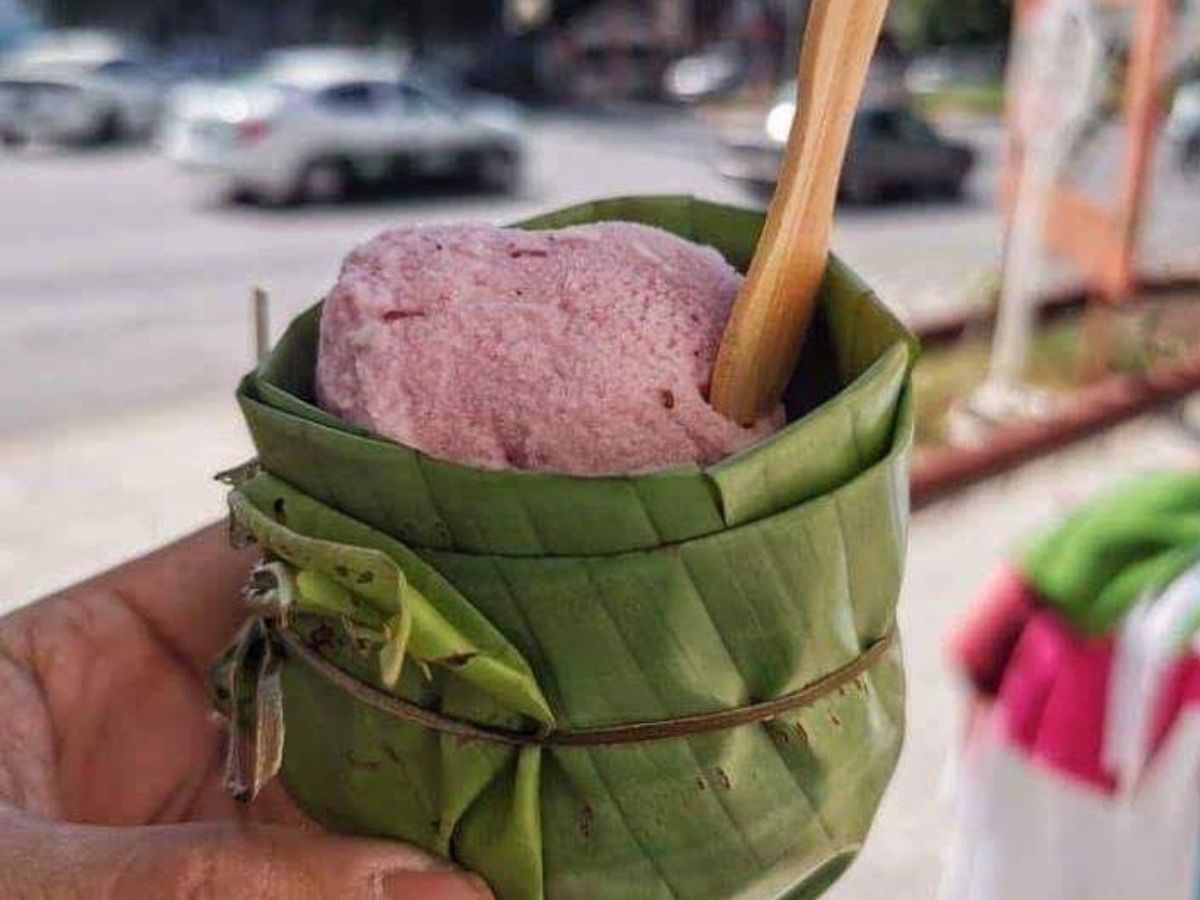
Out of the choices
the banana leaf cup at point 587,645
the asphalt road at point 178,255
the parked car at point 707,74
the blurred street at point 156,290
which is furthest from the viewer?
the parked car at point 707,74

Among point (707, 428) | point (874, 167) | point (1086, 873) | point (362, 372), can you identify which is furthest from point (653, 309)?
point (874, 167)

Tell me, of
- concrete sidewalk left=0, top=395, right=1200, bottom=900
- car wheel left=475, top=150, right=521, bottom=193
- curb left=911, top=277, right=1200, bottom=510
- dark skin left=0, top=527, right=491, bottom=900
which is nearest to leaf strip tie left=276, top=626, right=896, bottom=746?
dark skin left=0, top=527, right=491, bottom=900

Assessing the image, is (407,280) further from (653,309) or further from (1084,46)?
(1084,46)

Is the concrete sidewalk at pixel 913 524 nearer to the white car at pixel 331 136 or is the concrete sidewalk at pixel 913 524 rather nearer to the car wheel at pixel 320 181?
the white car at pixel 331 136

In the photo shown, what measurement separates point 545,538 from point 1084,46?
17.9 feet

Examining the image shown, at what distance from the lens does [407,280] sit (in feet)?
3.53

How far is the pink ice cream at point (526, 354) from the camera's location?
104 cm

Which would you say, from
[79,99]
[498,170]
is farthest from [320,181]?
[79,99]

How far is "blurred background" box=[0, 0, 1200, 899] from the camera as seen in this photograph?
521 centimetres

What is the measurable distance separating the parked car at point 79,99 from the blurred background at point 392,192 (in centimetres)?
3

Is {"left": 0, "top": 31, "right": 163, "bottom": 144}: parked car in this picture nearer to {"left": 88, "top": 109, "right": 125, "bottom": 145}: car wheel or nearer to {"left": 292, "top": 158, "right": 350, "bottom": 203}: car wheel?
{"left": 88, "top": 109, "right": 125, "bottom": 145}: car wheel

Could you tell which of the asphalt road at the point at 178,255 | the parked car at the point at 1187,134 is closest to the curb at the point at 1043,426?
the asphalt road at the point at 178,255

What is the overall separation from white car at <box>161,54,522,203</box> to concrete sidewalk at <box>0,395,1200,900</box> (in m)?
6.34

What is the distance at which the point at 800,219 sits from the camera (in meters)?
1.05
